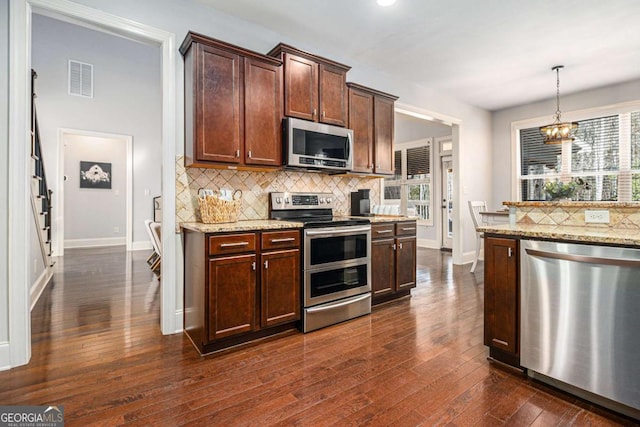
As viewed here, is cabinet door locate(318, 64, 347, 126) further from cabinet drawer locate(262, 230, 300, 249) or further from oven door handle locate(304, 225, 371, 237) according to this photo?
cabinet drawer locate(262, 230, 300, 249)

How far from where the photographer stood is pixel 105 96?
6.64 m

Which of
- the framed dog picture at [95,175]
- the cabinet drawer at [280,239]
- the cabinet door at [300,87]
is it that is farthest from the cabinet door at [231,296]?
the framed dog picture at [95,175]

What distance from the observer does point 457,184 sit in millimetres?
5688

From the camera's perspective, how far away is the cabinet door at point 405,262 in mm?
3559

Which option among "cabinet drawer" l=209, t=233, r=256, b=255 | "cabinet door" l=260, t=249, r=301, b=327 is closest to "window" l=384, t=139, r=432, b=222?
"cabinet door" l=260, t=249, r=301, b=327

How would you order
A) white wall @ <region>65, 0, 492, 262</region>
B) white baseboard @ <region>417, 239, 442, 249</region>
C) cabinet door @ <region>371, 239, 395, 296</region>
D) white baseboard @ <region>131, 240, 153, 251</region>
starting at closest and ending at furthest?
white wall @ <region>65, 0, 492, 262</region> → cabinet door @ <region>371, 239, 395, 296</region> → white baseboard @ <region>131, 240, 153, 251</region> → white baseboard @ <region>417, 239, 442, 249</region>

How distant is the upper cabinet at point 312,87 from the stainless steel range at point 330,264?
0.84 meters

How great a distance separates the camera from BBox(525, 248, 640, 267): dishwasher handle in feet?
5.31

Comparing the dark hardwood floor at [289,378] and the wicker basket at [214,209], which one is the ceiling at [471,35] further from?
the dark hardwood floor at [289,378]

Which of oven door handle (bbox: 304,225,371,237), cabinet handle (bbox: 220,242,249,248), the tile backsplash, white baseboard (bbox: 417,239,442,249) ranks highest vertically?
the tile backsplash

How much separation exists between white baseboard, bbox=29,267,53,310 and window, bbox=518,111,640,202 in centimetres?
633

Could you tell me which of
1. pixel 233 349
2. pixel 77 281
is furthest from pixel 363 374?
pixel 77 281

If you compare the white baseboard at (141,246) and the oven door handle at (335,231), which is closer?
the oven door handle at (335,231)

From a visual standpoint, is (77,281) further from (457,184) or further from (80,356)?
(457,184)
